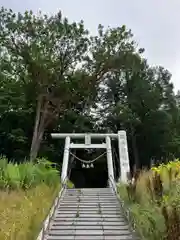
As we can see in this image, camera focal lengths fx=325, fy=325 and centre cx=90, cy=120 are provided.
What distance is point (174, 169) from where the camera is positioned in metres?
8.45

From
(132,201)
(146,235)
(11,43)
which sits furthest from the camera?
(11,43)

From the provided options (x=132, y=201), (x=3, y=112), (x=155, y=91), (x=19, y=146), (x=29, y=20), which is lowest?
(x=132, y=201)

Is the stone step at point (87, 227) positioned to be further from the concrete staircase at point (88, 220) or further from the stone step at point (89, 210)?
the stone step at point (89, 210)

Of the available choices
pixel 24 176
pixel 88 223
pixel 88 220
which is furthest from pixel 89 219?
pixel 24 176

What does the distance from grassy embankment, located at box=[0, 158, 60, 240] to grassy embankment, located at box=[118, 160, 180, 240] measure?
1645mm

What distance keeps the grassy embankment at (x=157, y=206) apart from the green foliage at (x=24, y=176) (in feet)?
8.62

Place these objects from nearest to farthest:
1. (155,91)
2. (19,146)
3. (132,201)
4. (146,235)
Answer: (146,235) < (132,201) < (19,146) < (155,91)

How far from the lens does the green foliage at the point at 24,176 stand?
8875mm

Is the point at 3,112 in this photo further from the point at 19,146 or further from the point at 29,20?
the point at 29,20

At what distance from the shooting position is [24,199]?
6.57 m

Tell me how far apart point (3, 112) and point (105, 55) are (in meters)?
6.91

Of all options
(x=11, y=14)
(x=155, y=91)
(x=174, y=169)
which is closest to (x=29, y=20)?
(x=11, y=14)

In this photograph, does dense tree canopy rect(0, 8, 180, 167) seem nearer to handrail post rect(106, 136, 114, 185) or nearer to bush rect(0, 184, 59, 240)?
handrail post rect(106, 136, 114, 185)

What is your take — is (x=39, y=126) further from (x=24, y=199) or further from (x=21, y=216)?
(x=21, y=216)
